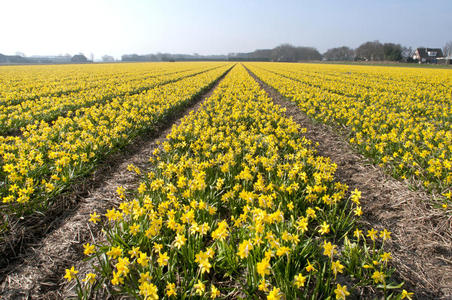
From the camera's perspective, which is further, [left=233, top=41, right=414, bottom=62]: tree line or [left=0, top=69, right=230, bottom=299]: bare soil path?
[left=233, top=41, right=414, bottom=62]: tree line

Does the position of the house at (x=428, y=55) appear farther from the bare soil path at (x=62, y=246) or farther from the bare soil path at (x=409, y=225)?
the bare soil path at (x=62, y=246)

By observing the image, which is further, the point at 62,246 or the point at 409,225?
the point at 409,225

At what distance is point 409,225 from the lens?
12.2 feet

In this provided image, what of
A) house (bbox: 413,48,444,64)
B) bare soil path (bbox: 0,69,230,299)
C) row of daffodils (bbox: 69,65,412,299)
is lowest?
bare soil path (bbox: 0,69,230,299)

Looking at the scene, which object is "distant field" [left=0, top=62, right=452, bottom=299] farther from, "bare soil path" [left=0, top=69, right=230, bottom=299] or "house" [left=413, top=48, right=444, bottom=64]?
"house" [left=413, top=48, right=444, bottom=64]

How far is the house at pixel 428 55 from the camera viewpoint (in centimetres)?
9188

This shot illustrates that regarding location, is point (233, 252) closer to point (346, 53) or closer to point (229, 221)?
point (229, 221)

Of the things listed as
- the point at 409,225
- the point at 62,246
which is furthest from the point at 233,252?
the point at 409,225

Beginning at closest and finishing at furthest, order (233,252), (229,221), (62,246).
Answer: (233,252) < (62,246) < (229,221)

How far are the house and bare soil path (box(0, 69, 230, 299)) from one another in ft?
400

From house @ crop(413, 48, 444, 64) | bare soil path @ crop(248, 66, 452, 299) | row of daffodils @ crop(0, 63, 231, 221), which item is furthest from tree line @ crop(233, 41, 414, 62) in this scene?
row of daffodils @ crop(0, 63, 231, 221)

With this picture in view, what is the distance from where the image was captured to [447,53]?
100250mm

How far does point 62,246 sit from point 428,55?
137 meters

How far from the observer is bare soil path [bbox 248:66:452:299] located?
2744mm
